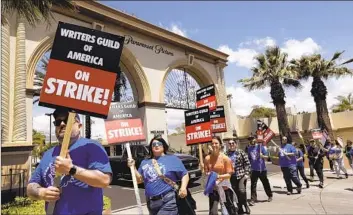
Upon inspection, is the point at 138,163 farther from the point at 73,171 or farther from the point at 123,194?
the point at 73,171

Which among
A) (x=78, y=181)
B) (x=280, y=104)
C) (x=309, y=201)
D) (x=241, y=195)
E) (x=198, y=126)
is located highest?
(x=280, y=104)

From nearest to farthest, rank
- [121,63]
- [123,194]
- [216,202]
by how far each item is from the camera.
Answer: [216,202]
[123,194]
[121,63]

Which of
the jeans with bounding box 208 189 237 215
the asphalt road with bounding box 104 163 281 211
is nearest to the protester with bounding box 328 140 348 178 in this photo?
the asphalt road with bounding box 104 163 281 211

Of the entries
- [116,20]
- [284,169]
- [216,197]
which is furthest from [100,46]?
[116,20]

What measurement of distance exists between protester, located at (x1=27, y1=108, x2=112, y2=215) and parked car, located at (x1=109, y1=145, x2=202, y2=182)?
968 centimetres

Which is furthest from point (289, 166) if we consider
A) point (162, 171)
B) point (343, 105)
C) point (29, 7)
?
point (343, 105)

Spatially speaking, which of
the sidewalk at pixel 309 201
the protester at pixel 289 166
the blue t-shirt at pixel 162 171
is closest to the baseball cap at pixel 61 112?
the blue t-shirt at pixel 162 171

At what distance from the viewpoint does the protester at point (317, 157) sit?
10.9m

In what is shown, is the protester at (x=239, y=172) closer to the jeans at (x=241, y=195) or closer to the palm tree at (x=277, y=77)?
the jeans at (x=241, y=195)

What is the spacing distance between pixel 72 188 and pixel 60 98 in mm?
738

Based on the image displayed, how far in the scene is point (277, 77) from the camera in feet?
83.8

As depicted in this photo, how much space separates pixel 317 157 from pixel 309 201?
2878 millimetres

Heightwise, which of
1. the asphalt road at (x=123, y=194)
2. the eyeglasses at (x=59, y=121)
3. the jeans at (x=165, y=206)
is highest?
the eyeglasses at (x=59, y=121)

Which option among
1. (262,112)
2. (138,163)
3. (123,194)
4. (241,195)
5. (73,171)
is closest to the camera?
(73,171)
